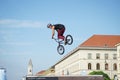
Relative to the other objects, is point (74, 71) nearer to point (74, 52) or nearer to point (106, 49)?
point (74, 52)

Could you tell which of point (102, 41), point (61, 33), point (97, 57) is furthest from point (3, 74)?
point (102, 41)

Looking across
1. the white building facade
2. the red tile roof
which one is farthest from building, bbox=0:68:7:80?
the red tile roof

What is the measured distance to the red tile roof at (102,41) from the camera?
16588 centimetres

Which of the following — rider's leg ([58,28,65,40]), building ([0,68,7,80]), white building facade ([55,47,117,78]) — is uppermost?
white building facade ([55,47,117,78])

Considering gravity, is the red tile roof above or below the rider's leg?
above

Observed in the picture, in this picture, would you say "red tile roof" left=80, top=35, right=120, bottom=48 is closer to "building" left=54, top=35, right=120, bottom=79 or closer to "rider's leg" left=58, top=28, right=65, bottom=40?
"building" left=54, top=35, right=120, bottom=79

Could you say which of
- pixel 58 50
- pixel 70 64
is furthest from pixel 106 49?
pixel 58 50

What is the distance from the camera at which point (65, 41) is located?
3023 cm

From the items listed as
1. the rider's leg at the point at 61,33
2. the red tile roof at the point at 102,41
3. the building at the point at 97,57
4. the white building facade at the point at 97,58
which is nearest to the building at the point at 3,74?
the rider's leg at the point at 61,33

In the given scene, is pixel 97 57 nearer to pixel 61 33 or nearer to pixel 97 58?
pixel 97 58

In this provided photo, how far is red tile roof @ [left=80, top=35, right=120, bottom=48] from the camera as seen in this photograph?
166 m

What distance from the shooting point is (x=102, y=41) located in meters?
→ 170

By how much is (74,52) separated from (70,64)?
67.7ft

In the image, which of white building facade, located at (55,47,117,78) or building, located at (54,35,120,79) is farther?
white building facade, located at (55,47,117,78)
